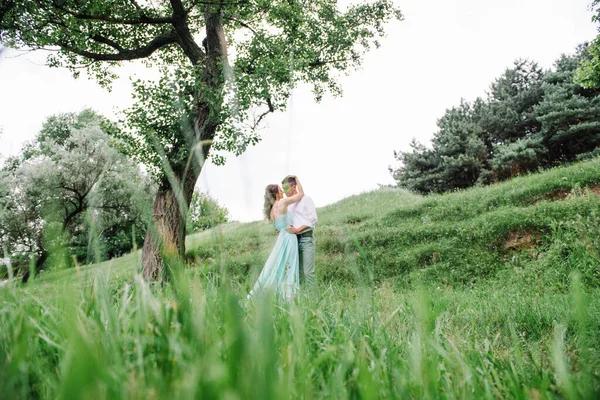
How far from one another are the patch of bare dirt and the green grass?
0.04m

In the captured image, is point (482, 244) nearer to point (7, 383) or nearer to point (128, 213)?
point (7, 383)

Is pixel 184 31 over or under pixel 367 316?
over

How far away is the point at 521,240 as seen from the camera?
896cm

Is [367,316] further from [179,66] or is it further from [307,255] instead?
[179,66]

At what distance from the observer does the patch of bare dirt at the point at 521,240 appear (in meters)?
8.73

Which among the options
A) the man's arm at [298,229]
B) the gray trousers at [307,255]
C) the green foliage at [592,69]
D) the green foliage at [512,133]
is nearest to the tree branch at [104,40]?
the man's arm at [298,229]

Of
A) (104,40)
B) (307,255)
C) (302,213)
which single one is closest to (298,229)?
(302,213)

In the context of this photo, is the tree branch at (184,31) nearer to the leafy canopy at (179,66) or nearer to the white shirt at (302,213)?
the leafy canopy at (179,66)

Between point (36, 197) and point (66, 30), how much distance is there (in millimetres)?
15285

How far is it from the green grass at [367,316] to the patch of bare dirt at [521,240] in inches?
1.7

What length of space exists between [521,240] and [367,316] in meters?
8.96

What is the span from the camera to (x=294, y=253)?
754 cm

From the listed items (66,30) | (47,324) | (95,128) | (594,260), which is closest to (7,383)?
(47,324)

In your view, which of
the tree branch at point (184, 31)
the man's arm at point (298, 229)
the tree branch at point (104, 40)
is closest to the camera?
the man's arm at point (298, 229)
